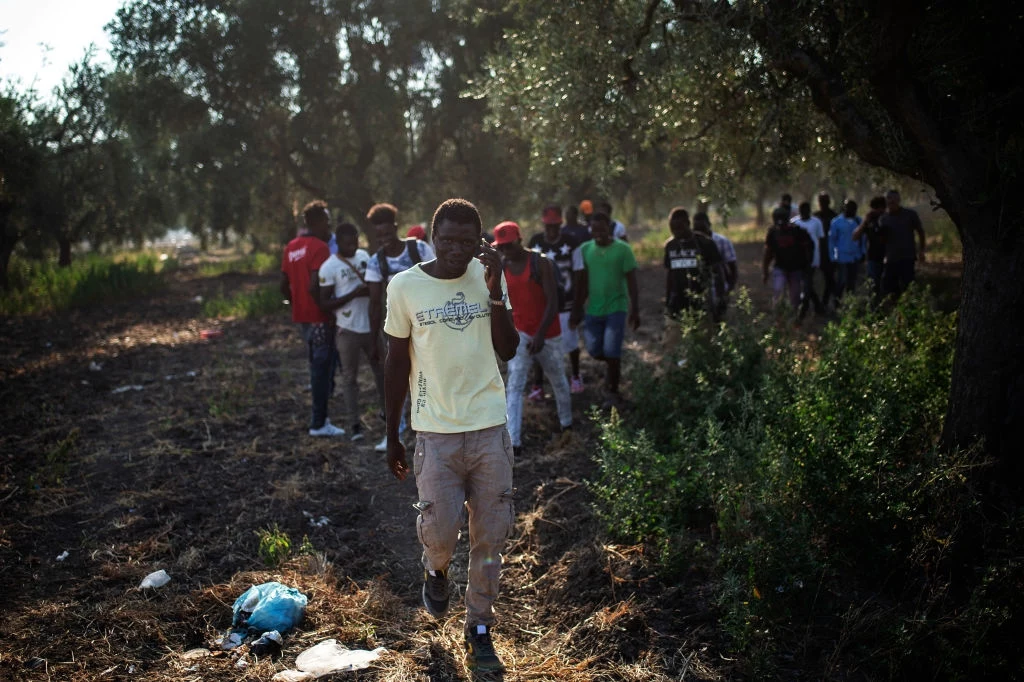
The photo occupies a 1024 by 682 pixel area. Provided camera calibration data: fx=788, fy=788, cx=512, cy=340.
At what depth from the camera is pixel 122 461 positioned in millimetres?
6891

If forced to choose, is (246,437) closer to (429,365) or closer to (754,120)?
(429,365)

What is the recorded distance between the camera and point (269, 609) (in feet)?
13.4

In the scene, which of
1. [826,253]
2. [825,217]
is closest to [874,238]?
[826,253]

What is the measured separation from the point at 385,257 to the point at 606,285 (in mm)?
2289

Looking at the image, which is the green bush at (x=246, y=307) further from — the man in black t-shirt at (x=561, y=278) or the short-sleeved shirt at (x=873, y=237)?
the short-sleeved shirt at (x=873, y=237)

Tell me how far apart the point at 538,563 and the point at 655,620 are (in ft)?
3.47

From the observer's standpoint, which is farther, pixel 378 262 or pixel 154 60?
A: pixel 154 60

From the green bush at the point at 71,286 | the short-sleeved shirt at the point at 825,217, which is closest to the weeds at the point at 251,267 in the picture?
the green bush at the point at 71,286

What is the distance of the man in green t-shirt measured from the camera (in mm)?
7719

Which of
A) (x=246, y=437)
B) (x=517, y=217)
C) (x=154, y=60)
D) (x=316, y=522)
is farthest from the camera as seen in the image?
(x=517, y=217)

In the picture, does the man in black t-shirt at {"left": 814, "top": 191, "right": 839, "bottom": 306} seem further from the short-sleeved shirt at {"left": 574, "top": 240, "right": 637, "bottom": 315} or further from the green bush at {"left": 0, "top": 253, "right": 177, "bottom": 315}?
the green bush at {"left": 0, "top": 253, "right": 177, "bottom": 315}

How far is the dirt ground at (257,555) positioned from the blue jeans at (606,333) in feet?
1.96

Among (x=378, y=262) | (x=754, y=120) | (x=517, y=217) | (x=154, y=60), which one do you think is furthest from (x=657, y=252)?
(x=378, y=262)

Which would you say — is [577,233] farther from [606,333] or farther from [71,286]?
[71,286]
